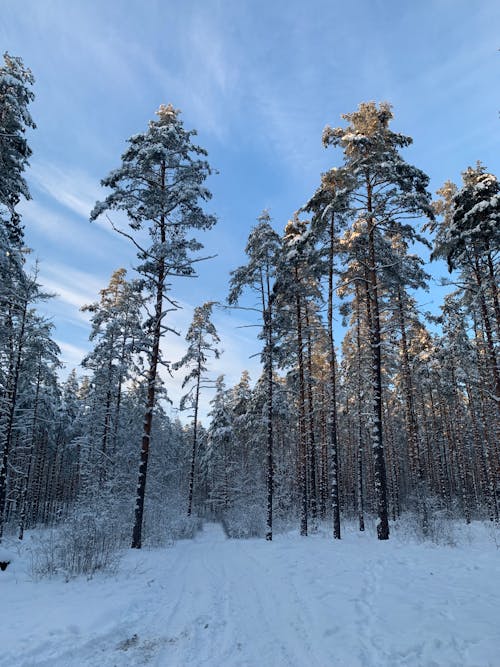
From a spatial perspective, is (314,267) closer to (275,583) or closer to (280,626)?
(275,583)

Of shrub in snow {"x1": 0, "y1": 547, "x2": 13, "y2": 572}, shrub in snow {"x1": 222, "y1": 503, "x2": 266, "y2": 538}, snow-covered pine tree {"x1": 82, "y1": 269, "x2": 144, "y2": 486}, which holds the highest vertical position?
snow-covered pine tree {"x1": 82, "y1": 269, "x2": 144, "y2": 486}

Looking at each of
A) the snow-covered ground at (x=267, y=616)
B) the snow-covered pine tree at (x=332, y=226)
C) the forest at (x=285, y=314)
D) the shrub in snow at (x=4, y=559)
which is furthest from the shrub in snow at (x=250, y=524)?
the shrub in snow at (x=4, y=559)

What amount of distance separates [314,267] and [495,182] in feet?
27.1

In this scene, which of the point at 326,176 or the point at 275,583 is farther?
the point at 326,176

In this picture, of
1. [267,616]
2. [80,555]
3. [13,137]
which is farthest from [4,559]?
[13,137]

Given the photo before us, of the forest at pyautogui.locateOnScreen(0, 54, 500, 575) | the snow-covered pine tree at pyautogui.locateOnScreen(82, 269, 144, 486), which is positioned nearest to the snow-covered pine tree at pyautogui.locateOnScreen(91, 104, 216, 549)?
the forest at pyautogui.locateOnScreen(0, 54, 500, 575)

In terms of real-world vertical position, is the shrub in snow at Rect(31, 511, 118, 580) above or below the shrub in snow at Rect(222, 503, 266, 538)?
above

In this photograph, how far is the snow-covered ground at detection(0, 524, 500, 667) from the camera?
4105 millimetres

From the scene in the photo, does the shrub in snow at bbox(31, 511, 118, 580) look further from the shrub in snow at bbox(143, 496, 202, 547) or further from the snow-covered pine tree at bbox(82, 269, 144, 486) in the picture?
the snow-covered pine tree at bbox(82, 269, 144, 486)

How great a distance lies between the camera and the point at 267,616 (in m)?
5.54

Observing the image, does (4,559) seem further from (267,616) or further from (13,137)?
(13,137)

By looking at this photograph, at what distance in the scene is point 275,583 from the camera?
759 centimetres

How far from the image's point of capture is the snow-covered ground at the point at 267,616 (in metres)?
4.11

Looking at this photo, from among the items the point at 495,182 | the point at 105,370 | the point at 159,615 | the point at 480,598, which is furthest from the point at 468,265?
the point at 105,370
